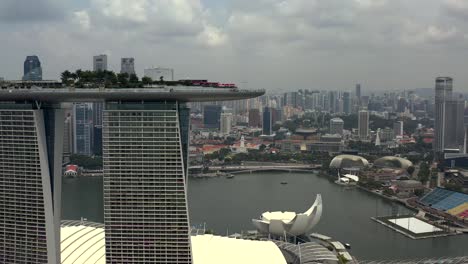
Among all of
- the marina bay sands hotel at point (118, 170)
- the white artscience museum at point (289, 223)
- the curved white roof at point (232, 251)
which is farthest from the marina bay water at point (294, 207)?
the marina bay sands hotel at point (118, 170)

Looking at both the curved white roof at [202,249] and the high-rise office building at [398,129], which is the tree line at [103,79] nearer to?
the curved white roof at [202,249]

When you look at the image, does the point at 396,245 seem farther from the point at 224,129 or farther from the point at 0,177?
the point at 224,129

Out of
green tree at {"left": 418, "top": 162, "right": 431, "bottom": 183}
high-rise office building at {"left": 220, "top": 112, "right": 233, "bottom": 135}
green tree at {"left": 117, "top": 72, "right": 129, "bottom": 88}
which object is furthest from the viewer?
high-rise office building at {"left": 220, "top": 112, "right": 233, "bottom": 135}

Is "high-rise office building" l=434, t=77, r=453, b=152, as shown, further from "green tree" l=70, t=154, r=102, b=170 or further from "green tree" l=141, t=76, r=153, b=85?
"green tree" l=141, t=76, r=153, b=85

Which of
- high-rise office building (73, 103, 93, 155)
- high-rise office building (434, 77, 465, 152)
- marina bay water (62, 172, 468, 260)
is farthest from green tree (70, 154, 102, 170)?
high-rise office building (434, 77, 465, 152)

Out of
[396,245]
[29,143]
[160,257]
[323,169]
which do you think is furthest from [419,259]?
[323,169]

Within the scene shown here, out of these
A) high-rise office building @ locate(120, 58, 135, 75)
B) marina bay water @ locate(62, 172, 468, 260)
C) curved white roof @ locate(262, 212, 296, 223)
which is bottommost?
marina bay water @ locate(62, 172, 468, 260)

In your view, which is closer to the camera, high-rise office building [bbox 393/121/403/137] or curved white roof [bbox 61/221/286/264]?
curved white roof [bbox 61/221/286/264]
